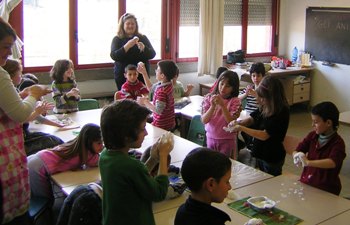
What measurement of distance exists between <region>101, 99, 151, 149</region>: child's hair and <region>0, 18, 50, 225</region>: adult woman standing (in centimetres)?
47

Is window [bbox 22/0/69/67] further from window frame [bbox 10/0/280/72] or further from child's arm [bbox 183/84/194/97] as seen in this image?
child's arm [bbox 183/84/194/97]

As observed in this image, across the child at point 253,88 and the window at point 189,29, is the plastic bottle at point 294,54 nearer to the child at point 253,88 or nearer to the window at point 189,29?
the window at point 189,29

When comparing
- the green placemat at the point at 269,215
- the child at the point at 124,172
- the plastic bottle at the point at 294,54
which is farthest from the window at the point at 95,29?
the child at the point at 124,172

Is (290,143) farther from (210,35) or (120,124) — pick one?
(210,35)

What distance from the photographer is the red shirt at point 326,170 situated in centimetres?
266

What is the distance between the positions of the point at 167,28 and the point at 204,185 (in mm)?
5157

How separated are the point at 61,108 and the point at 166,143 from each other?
2575 millimetres

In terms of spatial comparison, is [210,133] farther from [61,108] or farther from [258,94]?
[61,108]

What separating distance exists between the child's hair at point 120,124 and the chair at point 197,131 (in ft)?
7.14

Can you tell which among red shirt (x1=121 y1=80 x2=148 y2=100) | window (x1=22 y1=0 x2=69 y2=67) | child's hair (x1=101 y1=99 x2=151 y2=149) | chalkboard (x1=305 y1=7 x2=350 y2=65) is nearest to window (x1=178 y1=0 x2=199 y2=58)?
window (x1=22 y1=0 x2=69 y2=67)

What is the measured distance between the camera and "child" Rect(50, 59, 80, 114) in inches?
170

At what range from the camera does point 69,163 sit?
9.26 feet

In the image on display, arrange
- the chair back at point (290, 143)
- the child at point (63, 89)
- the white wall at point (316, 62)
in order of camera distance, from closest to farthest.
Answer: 1. the chair back at point (290, 143)
2. the child at point (63, 89)
3. the white wall at point (316, 62)

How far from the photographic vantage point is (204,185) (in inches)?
68.2
